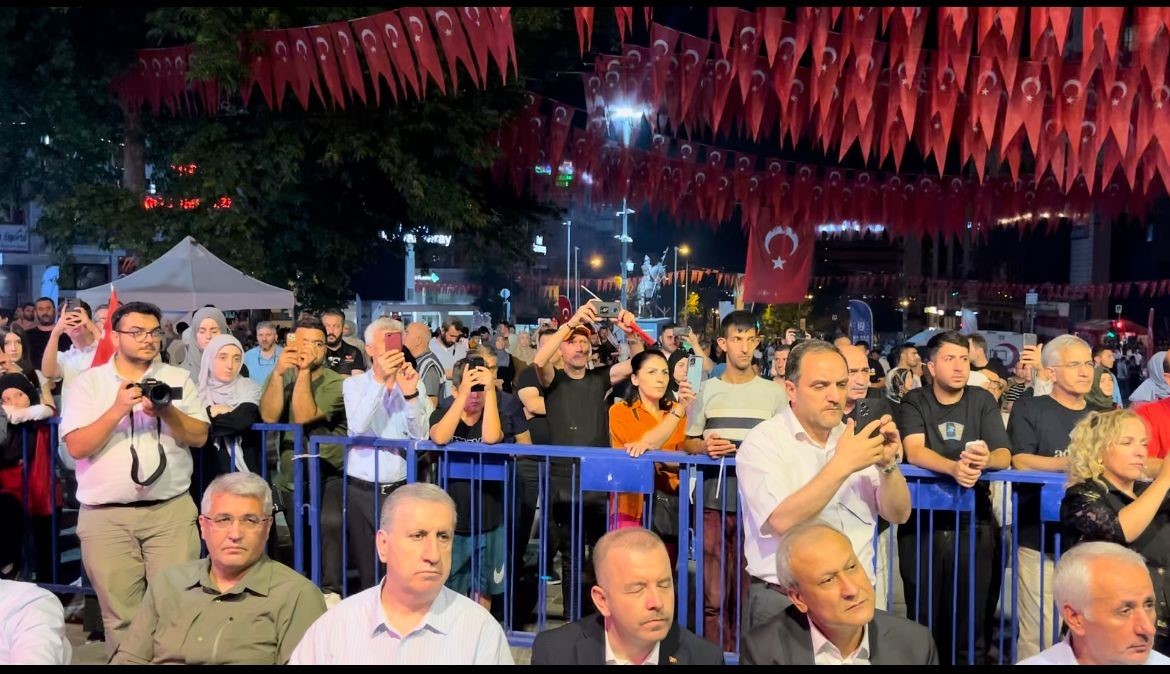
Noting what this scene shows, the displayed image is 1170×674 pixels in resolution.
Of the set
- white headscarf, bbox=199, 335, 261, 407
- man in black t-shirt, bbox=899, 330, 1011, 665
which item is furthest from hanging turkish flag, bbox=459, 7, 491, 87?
man in black t-shirt, bbox=899, 330, 1011, 665

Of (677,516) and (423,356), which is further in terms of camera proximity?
(423,356)

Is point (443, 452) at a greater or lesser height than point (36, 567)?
greater

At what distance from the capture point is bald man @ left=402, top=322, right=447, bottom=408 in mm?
8445

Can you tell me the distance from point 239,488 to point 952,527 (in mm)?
3461

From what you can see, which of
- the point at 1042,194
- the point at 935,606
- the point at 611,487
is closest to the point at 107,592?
the point at 611,487

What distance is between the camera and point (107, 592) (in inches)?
203

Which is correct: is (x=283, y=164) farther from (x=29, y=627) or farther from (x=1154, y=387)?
(x=1154, y=387)

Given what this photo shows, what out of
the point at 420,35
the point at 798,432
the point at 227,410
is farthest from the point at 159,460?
the point at 420,35

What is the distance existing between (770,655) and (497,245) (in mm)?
13978

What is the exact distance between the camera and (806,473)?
4.05 metres

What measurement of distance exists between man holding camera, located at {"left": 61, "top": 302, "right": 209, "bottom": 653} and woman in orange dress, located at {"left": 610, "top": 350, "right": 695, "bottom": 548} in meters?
2.40

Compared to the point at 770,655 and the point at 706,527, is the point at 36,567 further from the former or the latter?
the point at 770,655

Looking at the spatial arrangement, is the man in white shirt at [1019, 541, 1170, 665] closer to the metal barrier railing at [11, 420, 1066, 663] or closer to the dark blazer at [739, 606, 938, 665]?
the dark blazer at [739, 606, 938, 665]

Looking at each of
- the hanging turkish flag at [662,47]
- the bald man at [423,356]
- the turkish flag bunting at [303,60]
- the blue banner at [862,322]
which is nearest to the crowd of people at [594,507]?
the bald man at [423,356]
